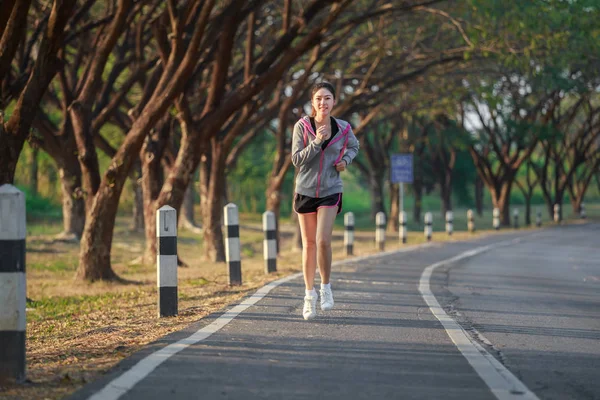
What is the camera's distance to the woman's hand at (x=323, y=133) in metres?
8.23

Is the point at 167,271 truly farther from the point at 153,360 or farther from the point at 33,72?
the point at 33,72

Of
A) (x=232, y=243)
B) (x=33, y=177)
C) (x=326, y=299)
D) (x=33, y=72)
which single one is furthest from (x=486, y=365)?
(x=33, y=177)

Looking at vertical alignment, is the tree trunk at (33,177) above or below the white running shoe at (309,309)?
above

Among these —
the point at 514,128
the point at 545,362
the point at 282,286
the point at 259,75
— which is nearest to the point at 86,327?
the point at 282,286

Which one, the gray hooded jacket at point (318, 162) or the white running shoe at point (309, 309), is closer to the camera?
the gray hooded jacket at point (318, 162)

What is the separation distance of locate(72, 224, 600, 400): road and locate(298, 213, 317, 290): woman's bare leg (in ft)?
1.21

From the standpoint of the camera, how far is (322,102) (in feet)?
27.2

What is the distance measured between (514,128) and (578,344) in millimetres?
37534

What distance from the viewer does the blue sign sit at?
1190 inches

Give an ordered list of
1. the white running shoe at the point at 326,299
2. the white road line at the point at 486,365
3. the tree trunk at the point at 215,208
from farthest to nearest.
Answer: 1. the tree trunk at the point at 215,208
2. the white running shoe at the point at 326,299
3. the white road line at the point at 486,365

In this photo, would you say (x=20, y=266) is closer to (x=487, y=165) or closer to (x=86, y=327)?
(x=86, y=327)

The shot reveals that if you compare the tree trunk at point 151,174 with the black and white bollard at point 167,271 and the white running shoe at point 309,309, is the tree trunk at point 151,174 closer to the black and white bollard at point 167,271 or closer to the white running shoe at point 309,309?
the black and white bollard at point 167,271

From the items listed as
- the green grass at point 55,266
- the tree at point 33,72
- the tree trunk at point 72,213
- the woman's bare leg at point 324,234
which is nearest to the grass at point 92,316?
the green grass at point 55,266

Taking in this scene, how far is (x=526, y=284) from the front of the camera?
13.9 metres
